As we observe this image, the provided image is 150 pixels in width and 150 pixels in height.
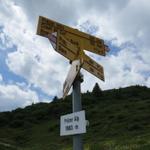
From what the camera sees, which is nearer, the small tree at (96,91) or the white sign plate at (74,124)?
the white sign plate at (74,124)

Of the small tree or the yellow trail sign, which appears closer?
the yellow trail sign

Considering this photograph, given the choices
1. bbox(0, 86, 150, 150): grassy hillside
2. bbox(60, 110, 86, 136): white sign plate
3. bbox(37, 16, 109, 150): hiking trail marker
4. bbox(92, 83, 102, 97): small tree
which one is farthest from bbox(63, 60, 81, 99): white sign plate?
bbox(92, 83, 102, 97): small tree

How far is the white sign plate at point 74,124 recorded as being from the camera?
5.16 m

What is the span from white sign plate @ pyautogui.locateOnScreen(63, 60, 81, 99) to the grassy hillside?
1123 inches

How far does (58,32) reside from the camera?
5.79 meters

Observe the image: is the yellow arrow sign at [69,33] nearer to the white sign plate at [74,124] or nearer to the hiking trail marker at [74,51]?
the hiking trail marker at [74,51]

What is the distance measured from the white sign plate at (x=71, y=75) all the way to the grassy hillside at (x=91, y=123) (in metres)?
28.5

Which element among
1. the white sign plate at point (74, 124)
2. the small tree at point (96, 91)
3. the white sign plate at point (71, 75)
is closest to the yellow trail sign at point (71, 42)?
the white sign plate at point (71, 75)

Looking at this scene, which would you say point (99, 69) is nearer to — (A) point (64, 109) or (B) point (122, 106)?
(B) point (122, 106)

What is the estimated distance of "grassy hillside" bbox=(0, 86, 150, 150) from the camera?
43.8 m

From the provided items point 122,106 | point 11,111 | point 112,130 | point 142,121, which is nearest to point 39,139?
point 112,130

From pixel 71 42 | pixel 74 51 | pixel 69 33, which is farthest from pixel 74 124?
pixel 69 33

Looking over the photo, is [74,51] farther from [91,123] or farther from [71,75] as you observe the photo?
[91,123]

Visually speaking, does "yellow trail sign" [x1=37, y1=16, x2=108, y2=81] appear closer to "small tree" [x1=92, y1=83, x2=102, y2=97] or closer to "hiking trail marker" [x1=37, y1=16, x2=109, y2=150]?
"hiking trail marker" [x1=37, y1=16, x2=109, y2=150]
